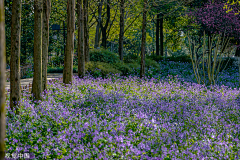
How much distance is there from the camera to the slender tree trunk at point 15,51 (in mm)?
5270

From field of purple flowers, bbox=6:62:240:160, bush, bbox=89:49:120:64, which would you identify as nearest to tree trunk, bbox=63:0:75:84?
field of purple flowers, bbox=6:62:240:160

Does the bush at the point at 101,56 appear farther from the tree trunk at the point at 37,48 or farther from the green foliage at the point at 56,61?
the tree trunk at the point at 37,48

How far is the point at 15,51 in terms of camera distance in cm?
539

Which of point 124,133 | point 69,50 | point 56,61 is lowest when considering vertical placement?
point 124,133

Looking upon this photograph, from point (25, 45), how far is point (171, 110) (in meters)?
17.4

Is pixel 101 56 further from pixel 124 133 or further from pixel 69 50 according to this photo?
pixel 124 133

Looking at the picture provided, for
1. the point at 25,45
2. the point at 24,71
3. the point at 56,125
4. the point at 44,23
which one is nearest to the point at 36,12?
the point at 44,23

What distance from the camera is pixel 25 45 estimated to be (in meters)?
20.4

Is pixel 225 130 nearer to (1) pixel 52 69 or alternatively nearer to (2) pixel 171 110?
(2) pixel 171 110

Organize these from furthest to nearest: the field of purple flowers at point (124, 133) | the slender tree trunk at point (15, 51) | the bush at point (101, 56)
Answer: the bush at point (101, 56) < the slender tree trunk at point (15, 51) < the field of purple flowers at point (124, 133)

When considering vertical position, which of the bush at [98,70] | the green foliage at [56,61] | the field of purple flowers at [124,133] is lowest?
the field of purple flowers at [124,133]

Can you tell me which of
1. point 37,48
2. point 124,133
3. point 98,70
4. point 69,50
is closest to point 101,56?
→ point 98,70

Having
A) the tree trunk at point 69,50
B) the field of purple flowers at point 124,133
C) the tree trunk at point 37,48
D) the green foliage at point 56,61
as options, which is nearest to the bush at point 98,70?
the tree trunk at point 69,50

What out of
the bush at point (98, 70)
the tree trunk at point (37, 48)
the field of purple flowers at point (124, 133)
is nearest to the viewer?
the field of purple flowers at point (124, 133)
